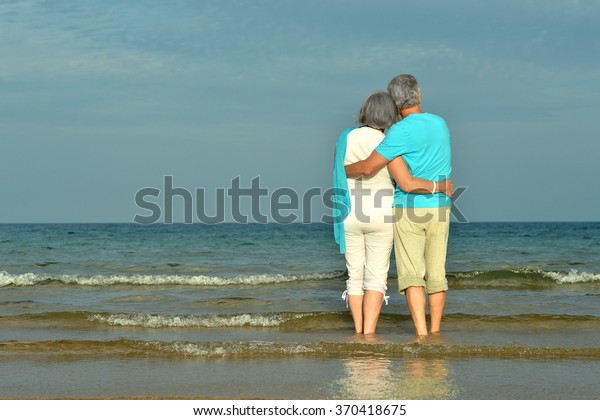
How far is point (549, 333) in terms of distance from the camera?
22.8 ft

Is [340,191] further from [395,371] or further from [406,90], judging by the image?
[395,371]

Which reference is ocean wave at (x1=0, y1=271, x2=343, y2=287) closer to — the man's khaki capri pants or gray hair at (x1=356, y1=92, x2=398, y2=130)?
the man's khaki capri pants

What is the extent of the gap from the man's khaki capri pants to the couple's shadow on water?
0.47 metres

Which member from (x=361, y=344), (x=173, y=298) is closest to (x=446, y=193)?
(x=361, y=344)

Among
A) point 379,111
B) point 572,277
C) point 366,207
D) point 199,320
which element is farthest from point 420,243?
point 572,277

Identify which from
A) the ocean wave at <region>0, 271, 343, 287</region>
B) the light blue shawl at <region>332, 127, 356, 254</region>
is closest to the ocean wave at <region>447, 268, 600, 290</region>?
the ocean wave at <region>0, 271, 343, 287</region>

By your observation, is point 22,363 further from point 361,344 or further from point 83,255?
point 83,255

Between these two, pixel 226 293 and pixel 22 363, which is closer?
pixel 22 363

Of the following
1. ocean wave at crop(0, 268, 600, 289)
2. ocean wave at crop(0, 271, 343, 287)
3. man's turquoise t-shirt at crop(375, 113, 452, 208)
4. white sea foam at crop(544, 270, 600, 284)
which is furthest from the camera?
white sea foam at crop(544, 270, 600, 284)

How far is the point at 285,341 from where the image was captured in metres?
6.48

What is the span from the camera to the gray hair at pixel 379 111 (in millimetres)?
5648

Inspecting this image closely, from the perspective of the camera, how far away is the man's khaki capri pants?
557 centimetres

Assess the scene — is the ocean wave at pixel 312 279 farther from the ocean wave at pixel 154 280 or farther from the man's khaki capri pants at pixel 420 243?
the man's khaki capri pants at pixel 420 243

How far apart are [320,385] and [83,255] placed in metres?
17.3
